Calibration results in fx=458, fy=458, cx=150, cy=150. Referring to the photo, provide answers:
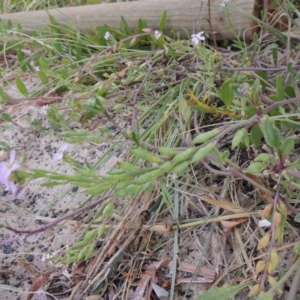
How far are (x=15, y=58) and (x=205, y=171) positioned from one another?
3.71 feet

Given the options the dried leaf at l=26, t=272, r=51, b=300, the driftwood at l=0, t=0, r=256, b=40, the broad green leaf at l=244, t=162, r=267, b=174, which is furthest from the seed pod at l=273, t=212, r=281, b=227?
the driftwood at l=0, t=0, r=256, b=40

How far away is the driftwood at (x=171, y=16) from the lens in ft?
4.79

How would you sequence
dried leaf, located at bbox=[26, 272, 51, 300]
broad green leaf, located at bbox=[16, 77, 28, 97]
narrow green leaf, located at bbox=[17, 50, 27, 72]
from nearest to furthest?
1. dried leaf, located at bbox=[26, 272, 51, 300]
2. broad green leaf, located at bbox=[16, 77, 28, 97]
3. narrow green leaf, located at bbox=[17, 50, 27, 72]

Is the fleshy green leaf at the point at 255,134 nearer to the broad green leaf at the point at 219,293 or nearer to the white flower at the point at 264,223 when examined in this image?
the white flower at the point at 264,223

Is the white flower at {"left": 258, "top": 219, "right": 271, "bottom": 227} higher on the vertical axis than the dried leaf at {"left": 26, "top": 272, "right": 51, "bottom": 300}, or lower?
higher

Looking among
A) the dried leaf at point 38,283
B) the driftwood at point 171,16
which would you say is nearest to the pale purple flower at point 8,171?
the dried leaf at point 38,283

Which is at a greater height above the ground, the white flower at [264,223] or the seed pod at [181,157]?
the seed pod at [181,157]

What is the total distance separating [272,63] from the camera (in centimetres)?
133

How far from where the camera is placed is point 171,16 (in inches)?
62.9

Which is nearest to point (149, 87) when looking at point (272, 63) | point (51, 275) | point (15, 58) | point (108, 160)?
point (108, 160)

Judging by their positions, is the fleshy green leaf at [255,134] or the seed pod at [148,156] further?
the fleshy green leaf at [255,134]

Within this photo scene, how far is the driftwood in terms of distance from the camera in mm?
1460

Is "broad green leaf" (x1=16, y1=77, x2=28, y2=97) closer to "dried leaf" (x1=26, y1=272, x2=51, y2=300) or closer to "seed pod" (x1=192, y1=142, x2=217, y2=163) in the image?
"dried leaf" (x1=26, y1=272, x2=51, y2=300)

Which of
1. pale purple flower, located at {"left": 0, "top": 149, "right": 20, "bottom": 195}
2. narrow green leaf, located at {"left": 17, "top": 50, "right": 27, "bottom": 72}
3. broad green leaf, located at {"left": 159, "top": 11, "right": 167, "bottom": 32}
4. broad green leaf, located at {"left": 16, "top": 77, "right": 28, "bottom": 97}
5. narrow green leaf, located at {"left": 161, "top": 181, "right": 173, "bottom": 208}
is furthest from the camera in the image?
narrow green leaf, located at {"left": 17, "top": 50, "right": 27, "bottom": 72}
